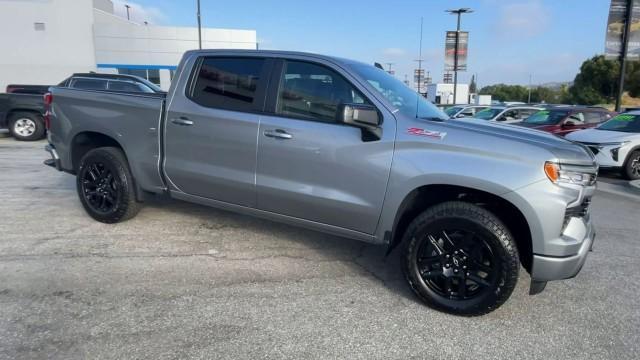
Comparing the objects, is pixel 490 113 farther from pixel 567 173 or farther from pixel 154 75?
pixel 154 75

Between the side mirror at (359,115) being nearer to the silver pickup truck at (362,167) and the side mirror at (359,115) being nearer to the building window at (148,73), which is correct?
the silver pickup truck at (362,167)

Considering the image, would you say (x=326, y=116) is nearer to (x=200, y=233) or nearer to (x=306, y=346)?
(x=306, y=346)

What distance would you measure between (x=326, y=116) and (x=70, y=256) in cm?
276

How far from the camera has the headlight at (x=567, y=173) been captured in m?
2.82

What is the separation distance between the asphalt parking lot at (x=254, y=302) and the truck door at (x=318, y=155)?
0.63 meters

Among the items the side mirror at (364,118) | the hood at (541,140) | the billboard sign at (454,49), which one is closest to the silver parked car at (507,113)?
the billboard sign at (454,49)

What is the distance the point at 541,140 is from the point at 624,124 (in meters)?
8.56

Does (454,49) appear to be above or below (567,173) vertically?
above

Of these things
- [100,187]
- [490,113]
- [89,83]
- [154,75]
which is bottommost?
[100,187]

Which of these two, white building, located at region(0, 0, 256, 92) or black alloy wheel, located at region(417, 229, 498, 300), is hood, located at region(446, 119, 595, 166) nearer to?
black alloy wheel, located at region(417, 229, 498, 300)

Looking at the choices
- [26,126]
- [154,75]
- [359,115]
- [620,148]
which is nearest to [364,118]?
[359,115]

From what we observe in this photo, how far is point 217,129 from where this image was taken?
12.9 ft

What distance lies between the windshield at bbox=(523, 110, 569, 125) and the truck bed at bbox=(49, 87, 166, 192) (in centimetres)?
1072

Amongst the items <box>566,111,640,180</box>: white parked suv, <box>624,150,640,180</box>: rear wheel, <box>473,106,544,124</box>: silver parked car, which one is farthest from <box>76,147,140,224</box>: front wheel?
<box>473,106,544,124</box>: silver parked car
